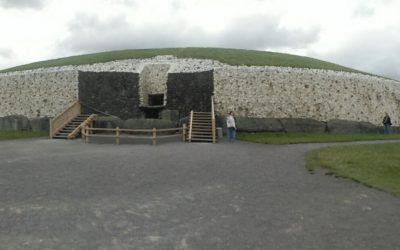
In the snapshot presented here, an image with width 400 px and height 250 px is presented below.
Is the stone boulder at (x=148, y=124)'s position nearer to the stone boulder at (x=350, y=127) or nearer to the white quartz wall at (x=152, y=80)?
the white quartz wall at (x=152, y=80)

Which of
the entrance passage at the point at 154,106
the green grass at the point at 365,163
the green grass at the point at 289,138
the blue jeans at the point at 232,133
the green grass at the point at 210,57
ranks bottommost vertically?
the green grass at the point at 365,163

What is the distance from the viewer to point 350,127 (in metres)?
24.8

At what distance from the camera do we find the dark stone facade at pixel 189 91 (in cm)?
2409

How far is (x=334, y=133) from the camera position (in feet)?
79.1

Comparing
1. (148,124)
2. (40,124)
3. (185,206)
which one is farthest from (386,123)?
(40,124)

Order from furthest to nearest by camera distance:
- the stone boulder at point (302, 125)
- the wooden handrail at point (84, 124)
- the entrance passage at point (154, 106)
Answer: the entrance passage at point (154, 106)
the stone boulder at point (302, 125)
the wooden handrail at point (84, 124)

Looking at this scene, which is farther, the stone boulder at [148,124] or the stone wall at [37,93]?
the stone wall at [37,93]

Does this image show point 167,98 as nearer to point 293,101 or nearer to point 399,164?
point 293,101

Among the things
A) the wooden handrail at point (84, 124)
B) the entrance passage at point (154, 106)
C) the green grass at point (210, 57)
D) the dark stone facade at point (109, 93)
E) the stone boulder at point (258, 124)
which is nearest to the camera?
the wooden handrail at point (84, 124)

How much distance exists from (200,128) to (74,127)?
280 inches

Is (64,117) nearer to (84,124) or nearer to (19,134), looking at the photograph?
(84,124)

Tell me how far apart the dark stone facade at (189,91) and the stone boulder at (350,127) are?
7829 mm

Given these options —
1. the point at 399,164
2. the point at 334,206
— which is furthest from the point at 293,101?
the point at 334,206

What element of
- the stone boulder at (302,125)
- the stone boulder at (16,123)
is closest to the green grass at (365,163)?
the stone boulder at (302,125)
